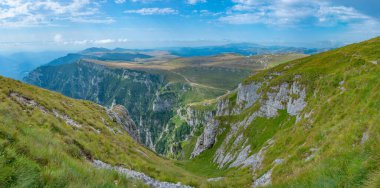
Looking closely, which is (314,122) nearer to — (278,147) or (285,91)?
(278,147)

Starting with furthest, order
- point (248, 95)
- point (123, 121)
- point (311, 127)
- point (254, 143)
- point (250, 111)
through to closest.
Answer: point (248, 95)
point (250, 111)
point (123, 121)
point (254, 143)
point (311, 127)

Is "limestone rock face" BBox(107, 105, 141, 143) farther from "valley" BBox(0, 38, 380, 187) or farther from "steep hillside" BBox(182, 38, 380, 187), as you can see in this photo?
"steep hillside" BBox(182, 38, 380, 187)

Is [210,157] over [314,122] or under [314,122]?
under

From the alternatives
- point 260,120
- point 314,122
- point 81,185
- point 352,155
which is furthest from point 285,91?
point 81,185

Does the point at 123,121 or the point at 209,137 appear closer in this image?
the point at 123,121

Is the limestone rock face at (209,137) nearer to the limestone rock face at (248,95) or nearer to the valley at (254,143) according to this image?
the limestone rock face at (248,95)

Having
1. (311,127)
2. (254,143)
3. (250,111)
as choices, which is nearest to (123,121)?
(254,143)

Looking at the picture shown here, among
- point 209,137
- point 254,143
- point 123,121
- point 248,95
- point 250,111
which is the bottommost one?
point 209,137

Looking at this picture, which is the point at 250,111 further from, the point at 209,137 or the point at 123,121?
the point at 123,121

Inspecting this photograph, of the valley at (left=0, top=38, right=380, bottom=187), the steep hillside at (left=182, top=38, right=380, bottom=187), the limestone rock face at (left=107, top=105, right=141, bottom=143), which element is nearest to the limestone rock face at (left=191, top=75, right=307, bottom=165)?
the steep hillside at (left=182, top=38, right=380, bottom=187)
